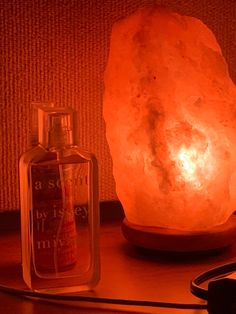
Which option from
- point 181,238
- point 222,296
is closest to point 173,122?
point 181,238

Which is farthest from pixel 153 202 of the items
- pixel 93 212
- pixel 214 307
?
pixel 214 307

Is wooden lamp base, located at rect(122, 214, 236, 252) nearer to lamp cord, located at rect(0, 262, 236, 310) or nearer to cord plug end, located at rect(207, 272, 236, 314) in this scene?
lamp cord, located at rect(0, 262, 236, 310)

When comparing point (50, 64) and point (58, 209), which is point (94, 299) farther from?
point (50, 64)

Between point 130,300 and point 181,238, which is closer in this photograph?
point 130,300

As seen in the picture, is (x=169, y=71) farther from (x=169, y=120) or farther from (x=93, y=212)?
(x=93, y=212)

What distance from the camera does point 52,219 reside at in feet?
2.00

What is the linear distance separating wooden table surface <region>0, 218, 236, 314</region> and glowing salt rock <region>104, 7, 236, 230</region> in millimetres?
44

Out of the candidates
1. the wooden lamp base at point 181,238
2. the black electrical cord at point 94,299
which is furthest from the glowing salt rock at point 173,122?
the black electrical cord at point 94,299

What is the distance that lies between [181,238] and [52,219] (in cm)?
16

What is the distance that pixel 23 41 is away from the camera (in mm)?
827

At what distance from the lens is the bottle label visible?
1.98 feet

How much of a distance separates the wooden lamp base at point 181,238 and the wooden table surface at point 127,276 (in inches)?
0.7

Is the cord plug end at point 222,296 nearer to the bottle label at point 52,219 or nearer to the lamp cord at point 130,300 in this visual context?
the lamp cord at point 130,300

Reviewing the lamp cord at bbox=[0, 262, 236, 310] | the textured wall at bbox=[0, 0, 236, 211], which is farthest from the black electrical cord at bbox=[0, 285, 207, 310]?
the textured wall at bbox=[0, 0, 236, 211]
